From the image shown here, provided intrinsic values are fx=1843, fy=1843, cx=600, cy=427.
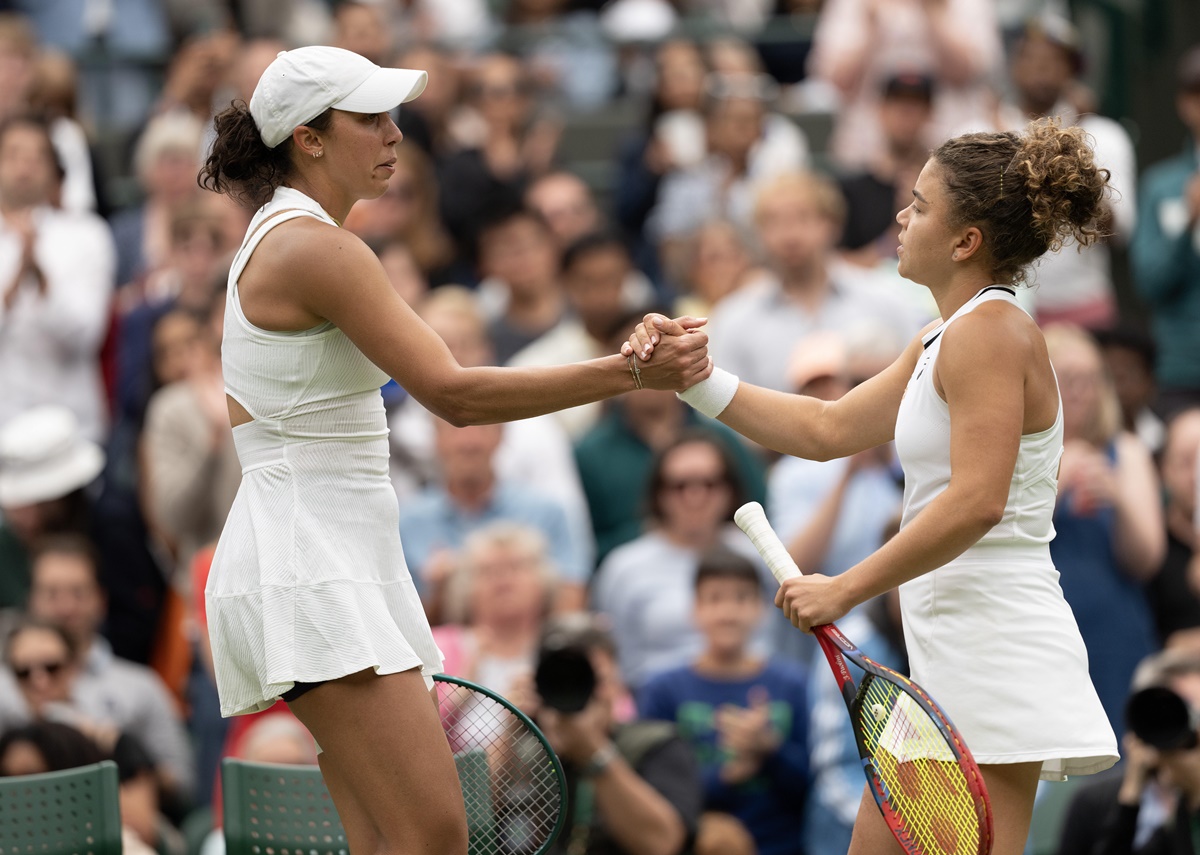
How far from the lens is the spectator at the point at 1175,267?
7887 mm

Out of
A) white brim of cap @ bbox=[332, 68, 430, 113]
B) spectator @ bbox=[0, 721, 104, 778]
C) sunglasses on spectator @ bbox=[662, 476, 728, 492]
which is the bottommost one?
spectator @ bbox=[0, 721, 104, 778]

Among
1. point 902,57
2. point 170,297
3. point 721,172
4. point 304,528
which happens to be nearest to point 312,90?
point 304,528

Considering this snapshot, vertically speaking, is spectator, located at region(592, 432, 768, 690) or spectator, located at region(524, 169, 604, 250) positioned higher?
spectator, located at region(524, 169, 604, 250)

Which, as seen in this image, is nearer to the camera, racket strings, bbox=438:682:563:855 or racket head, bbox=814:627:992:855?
racket head, bbox=814:627:992:855

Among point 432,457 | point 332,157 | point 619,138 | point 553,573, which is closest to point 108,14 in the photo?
point 619,138

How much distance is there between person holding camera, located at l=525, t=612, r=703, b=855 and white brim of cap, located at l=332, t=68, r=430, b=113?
181cm

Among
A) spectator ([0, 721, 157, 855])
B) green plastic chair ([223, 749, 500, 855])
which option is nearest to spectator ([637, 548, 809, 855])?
green plastic chair ([223, 749, 500, 855])

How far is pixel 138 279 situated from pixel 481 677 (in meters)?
3.41

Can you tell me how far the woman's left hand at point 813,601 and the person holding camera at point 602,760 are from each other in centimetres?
152

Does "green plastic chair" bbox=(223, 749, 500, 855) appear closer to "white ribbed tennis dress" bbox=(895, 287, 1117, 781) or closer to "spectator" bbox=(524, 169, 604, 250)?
"white ribbed tennis dress" bbox=(895, 287, 1117, 781)

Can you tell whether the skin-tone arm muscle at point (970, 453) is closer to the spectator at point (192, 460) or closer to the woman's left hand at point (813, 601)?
the woman's left hand at point (813, 601)

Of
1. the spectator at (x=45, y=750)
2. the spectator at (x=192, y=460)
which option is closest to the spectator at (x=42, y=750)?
the spectator at (x=45, y=750)

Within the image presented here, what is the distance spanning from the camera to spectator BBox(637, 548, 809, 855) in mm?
5652

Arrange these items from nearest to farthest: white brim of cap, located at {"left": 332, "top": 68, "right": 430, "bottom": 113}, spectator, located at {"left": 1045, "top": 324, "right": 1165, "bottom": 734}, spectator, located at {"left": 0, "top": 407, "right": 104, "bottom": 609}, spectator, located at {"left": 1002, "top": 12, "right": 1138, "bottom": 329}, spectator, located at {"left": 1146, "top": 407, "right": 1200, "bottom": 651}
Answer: white brim of cap, located at {"left": 332, "top": 68, "right": 430, "bottom": 113}, spectator, located at {"left": 1045, "top": 324, "right": 1165, "bottom": 734}, spectator, located at {"left": 1146, "top": 407, "right": 1200, "bottom": 651}, spectator, located at {"left": 0, "top": 407, "right": 104, "bottom": 609}, spectator, located at {"left": 1002, "top": 12, "right": 1138, "bottom": 329}
